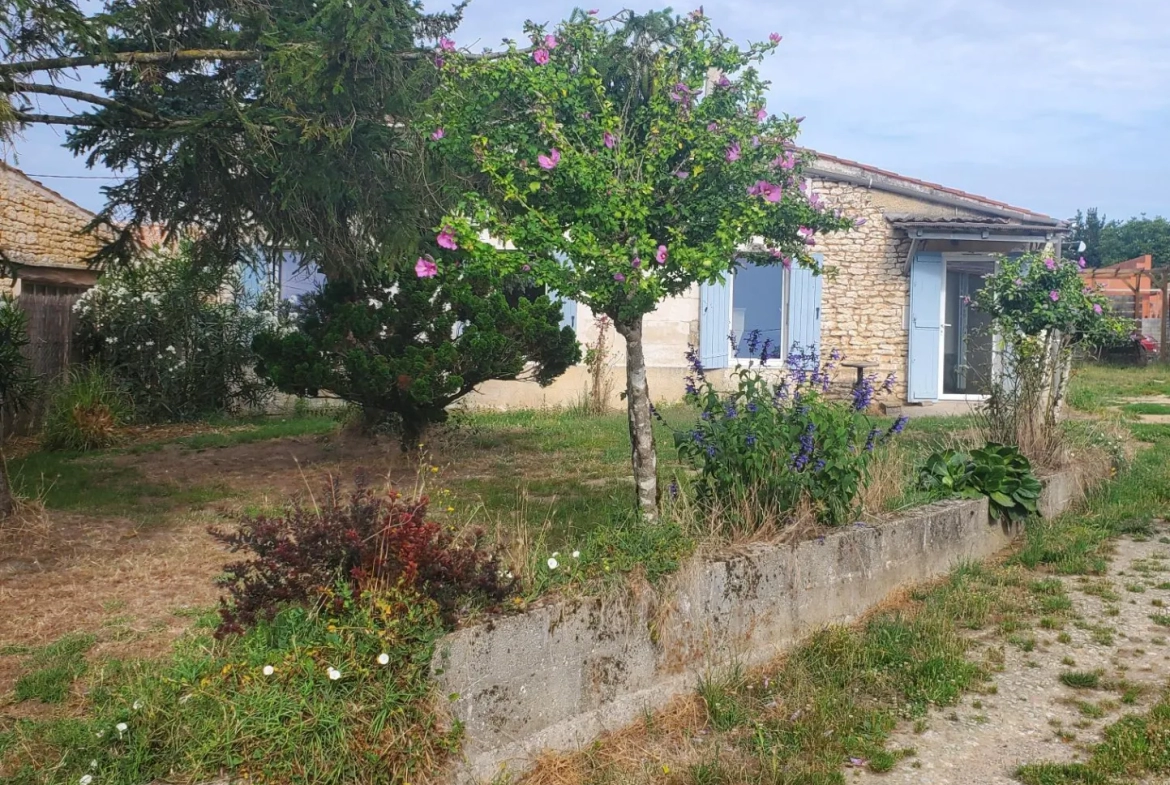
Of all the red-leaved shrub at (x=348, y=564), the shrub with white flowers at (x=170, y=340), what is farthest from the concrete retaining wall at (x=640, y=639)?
the shrub with white flowers at (x=170, y=340)

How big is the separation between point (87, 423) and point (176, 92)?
4856 millimetres

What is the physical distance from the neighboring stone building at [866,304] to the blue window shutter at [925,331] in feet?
0.05

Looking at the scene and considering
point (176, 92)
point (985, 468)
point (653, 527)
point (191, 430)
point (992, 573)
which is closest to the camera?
point (653, 527)

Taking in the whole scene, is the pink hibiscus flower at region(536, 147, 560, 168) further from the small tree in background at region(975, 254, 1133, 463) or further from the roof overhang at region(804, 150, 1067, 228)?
the roof overhang at region(804, 150, 1067, 228)

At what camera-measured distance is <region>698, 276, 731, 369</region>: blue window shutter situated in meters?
13.5

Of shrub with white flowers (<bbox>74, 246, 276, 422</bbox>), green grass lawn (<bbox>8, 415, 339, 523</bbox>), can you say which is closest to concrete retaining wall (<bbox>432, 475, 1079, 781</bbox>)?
green grass lawn (<bbox>8, 415, 339, 523</bbox>)

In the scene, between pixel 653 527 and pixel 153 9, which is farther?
pixel 153 9

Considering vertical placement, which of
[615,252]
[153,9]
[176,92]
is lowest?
[615,252]

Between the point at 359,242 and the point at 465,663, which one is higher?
the point at 359,242

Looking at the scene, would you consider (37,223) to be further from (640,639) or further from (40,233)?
(640,639)

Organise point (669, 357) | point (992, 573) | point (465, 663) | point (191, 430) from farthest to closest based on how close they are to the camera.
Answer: point (669, 357), point (191, 430), point (992, 573), point (465, 663)

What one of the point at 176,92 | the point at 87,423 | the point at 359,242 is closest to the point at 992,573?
the point at 359,242

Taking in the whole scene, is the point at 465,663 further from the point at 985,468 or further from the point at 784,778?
the point at 985,468

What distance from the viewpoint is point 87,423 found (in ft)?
34.1
